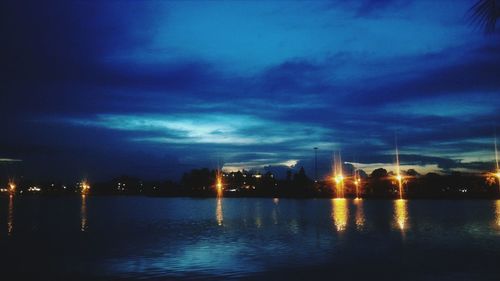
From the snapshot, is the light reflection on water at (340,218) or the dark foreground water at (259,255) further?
the light reflection on water at (340,218)

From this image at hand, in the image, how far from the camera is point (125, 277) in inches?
871

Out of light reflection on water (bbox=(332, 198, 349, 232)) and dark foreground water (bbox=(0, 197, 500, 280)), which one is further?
light reflection on water (bbox=(332, 198, 349, 232))

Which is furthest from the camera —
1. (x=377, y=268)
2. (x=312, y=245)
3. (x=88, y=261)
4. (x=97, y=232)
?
(x=97, y=232)

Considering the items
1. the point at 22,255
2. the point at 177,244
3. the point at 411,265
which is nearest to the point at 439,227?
the point at 411,265

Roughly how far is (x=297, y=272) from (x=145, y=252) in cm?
1191

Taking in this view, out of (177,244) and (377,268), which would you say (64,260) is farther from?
(377,268)

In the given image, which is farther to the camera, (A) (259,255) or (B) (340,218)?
(B) (340,218)

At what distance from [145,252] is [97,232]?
57.0 feet

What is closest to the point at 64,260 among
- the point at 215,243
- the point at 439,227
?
the point at 215,243

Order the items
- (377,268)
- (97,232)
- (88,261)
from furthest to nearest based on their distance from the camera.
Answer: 1. (97,232)
2. (88,261)
3. (377,268)

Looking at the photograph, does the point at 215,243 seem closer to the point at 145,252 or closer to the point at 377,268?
the point at 145,252

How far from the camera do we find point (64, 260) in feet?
91.7

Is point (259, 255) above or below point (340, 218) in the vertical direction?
below

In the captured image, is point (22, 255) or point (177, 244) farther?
point (177, 244)
